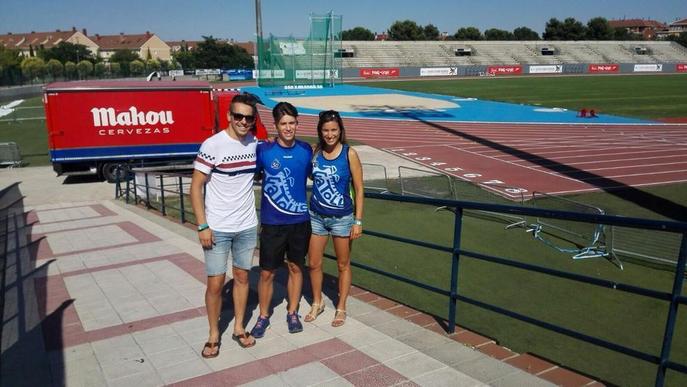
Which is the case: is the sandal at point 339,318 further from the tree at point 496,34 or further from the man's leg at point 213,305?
the tree at point 496,34

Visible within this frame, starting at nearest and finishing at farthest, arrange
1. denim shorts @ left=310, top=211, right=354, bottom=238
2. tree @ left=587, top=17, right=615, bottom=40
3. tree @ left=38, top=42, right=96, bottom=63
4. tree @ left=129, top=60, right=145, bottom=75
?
1. denim shorts @ left=310, top=211, right=354, bottom=238
2. tree @ left=129, top=60, right=145, bottom=75
3. tree @ left=38, top=42, right=96, bottom=63
4. tree @ left=587, top=17, right=615, bottom=40

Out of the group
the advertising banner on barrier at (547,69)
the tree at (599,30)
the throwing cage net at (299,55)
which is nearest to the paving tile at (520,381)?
the throwing cage net at (299,55)

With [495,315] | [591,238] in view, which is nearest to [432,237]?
[591,238]

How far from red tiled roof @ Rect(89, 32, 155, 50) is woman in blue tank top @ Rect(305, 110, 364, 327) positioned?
494 ft

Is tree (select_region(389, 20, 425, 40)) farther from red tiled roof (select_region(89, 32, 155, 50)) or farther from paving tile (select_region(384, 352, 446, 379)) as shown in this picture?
paving tile (select_region(384, 352, 446, 379))

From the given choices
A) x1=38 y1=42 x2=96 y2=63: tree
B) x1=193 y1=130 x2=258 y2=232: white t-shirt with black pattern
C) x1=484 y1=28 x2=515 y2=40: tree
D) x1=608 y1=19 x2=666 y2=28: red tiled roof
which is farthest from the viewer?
x1=608 y1=19 x2=666 y2=28: red tiled roof

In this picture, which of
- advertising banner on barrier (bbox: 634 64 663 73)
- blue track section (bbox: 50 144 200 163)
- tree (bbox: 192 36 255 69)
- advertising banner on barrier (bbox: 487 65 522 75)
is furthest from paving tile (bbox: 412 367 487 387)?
tree (bbox: 192 36 255 69)

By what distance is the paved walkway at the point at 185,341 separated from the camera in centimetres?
370

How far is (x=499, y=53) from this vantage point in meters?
83.6

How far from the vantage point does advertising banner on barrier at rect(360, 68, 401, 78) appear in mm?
68619

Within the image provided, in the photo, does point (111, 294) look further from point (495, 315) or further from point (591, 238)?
point (591, 238)

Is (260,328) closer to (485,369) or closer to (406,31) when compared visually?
(485,369)

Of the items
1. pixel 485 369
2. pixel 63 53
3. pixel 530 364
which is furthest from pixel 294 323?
pixel 63 53

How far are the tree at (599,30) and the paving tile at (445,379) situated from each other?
4891 inches
